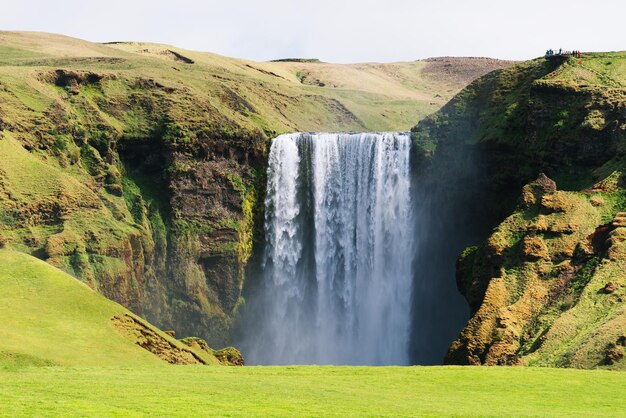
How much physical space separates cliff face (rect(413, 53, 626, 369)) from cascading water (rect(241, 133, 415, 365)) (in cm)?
546

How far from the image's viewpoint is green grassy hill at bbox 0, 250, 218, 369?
5375 cm

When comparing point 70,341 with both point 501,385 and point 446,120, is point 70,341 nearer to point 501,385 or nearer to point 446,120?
point 501,385

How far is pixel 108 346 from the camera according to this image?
5809 centimetres

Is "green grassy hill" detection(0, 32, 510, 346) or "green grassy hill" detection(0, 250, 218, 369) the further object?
"green grassy hill" detection(0, 32, 510, 346)

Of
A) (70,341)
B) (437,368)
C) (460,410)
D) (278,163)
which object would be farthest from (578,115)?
(460,410)

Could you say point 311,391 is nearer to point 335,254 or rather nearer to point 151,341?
point 151,341

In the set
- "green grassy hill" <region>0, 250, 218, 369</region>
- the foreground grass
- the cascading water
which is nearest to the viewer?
the foreground grass

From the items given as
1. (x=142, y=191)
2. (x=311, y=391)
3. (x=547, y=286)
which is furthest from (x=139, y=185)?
(x=311, y=391)

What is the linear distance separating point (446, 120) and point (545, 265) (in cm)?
2575

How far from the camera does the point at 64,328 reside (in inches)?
2291

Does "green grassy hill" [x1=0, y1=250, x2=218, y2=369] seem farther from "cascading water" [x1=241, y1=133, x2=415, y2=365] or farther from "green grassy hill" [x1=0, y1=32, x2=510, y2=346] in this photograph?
"cascading water" [x1=241, y1=133, x2=415, y2=365]

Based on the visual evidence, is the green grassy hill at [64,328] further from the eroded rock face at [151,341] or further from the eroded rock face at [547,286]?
the eroded rock face at [547,286]

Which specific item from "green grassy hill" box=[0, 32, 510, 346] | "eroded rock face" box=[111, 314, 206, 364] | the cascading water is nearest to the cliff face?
the cascading water

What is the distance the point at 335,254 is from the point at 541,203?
29.1 metres
